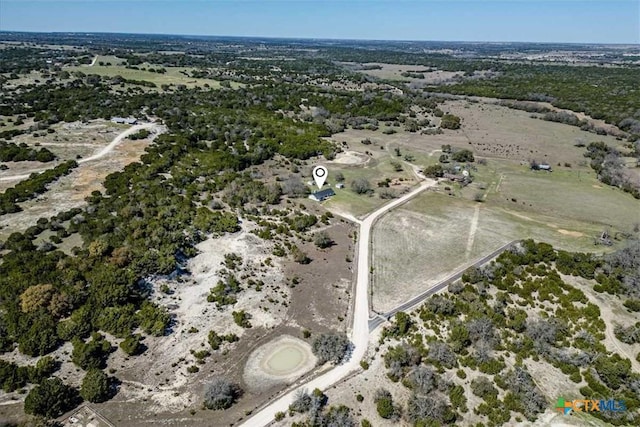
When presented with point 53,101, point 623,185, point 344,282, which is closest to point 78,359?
point 344,282

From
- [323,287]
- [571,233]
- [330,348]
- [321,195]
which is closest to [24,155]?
[321,195]

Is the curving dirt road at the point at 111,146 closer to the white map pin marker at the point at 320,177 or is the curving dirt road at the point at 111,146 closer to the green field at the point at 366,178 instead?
the white map pin marker at the point at 320,177

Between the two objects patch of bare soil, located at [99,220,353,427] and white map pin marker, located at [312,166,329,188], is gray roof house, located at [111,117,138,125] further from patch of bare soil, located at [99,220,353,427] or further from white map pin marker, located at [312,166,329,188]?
patch of bare soil, located at [99,220,353,427]

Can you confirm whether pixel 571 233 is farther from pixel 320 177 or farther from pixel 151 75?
pixel 151 75

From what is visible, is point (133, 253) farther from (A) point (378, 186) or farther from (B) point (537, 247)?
(B) point (537, 247)

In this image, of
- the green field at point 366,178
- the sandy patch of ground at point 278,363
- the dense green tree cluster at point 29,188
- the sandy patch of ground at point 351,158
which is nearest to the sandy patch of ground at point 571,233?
the green field at point 366,178

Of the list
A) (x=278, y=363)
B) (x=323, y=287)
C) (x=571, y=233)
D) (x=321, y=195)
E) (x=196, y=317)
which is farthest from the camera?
(x=321, y=195)

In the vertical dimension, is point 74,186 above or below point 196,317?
above

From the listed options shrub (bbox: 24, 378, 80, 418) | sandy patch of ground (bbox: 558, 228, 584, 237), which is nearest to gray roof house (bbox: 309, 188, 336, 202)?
sandy patch of ground (bbox: 558, 228, 584, 237)
